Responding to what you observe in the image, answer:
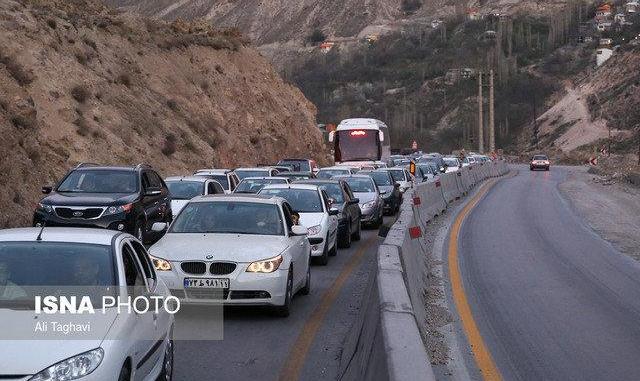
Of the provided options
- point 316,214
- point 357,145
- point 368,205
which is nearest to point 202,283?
point 316,214

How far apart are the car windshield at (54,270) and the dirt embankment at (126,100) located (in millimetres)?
15254

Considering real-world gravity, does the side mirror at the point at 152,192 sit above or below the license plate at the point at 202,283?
above

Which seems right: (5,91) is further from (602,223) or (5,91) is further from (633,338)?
(633,338)

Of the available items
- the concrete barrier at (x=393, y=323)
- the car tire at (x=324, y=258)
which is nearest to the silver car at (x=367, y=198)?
the car tire at (x=324, y=258)

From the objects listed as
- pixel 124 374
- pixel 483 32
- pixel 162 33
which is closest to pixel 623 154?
pixel 162 33

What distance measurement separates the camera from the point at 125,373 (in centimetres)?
694

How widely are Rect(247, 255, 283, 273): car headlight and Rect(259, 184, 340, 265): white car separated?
565 centimetres

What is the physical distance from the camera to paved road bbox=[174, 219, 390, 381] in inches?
371

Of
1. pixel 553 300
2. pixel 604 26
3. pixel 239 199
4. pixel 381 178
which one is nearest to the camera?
pixel 553 300

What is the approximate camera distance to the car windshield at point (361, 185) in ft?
88.7

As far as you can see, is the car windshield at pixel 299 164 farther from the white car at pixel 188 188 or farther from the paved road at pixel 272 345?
the paved road at pixel 272 345

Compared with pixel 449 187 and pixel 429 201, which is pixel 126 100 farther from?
pixel 429 201

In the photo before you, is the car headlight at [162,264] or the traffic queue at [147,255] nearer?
the traffic queue at [147,255]

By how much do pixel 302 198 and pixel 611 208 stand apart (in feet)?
63.0
